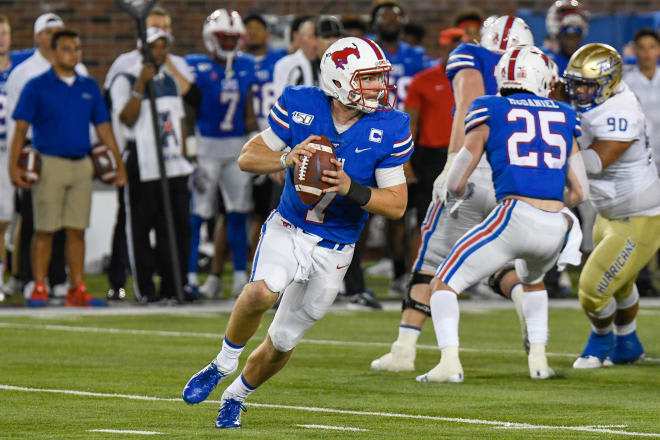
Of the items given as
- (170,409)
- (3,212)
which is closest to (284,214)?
(170,409)

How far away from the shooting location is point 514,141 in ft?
25.2

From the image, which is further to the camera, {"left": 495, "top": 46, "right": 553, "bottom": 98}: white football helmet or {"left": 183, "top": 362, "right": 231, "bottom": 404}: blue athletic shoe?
{"left": 495, "top": 46, "right": 553, "bottom": 98}: white football helmet

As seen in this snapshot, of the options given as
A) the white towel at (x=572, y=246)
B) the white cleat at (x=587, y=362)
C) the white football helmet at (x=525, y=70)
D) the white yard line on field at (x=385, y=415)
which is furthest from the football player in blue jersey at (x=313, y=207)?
the white cleat at (x=587, y=362)

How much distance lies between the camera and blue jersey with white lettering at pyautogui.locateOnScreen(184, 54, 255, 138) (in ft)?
42.3

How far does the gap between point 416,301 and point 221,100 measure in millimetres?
4865

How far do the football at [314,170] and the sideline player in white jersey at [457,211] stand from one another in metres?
2.40

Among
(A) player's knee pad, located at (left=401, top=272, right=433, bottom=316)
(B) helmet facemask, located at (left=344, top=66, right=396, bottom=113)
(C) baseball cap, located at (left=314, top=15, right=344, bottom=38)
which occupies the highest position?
(B) helmet facemask, located at (left=344, top=66, right=396, bottom=113)

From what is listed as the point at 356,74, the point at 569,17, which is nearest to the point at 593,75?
the point at 356,74

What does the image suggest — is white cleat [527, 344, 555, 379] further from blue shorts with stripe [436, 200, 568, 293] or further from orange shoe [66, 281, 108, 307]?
orange shoe [66, 281, 108, 307]

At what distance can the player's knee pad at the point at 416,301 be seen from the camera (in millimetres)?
8469

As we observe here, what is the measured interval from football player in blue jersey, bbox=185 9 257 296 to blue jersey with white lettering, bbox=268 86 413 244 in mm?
6482

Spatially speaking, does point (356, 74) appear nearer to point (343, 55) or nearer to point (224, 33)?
point (343, 55)

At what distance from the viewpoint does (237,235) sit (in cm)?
1316

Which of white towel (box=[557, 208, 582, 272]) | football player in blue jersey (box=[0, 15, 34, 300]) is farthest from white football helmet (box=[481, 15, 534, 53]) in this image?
football player in blue jersey (box=[0, 15, 34, 300])
